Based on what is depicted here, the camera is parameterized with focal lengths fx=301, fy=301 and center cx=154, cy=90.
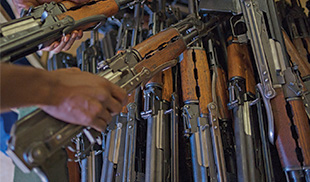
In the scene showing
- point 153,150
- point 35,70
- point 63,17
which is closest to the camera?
point 35,70

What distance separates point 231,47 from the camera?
4.05 ft

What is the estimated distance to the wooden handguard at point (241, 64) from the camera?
1.14 m

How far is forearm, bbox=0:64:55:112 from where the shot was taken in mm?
550

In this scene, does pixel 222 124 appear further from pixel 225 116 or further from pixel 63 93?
pixel 63 93

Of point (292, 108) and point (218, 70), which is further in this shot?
point (218, 70)

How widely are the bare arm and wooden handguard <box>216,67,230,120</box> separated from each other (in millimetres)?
543

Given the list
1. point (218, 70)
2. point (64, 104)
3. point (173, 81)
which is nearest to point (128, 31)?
point (173, 81)

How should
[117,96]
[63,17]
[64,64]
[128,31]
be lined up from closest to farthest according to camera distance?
[117,96] < [63,17] < [128,31] < [64,64]

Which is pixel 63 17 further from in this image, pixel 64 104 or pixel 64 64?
pixel 64 64

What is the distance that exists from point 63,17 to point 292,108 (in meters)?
0.78

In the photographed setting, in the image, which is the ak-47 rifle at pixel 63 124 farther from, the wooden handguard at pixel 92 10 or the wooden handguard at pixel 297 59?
the wooden handguard at pixel 297 59

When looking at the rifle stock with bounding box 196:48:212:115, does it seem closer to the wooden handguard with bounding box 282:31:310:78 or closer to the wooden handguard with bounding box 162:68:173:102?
the wooden handguard with bounding box 162:68:173:102

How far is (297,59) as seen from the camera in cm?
117

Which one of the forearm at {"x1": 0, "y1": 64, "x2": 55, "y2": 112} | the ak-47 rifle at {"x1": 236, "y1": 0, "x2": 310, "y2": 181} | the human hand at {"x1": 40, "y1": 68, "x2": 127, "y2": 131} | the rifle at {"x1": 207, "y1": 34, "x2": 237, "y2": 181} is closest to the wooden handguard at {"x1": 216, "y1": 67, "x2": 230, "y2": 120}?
the rifle at {"x1": 207, "y1": 34, "x2": 237, "y2": 181}
